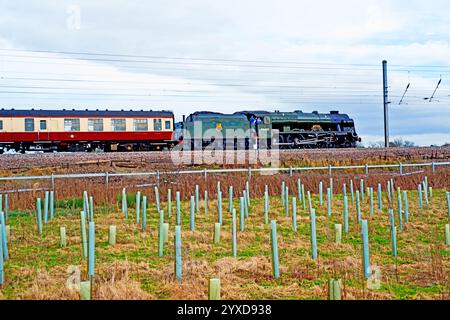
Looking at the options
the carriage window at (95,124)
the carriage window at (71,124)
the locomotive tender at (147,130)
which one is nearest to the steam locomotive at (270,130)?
the locomotive tender at (147,130)

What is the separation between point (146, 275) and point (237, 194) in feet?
29.6

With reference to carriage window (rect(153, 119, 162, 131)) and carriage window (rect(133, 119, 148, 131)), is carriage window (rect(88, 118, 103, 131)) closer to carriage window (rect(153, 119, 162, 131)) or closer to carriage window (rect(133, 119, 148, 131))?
carriage window (rect(133, 119, 148, 131))

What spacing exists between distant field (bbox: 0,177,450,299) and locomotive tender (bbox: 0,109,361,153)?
17.7 m

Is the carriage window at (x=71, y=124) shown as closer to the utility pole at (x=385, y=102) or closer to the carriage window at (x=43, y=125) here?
the carriage window at (x=43, y=125)

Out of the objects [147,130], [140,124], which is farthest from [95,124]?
[147,130]

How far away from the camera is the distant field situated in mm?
5430

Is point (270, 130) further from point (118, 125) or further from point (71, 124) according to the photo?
point (71, 124)

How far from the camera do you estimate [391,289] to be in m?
5.58

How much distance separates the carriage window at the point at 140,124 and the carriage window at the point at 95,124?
1.95 meters

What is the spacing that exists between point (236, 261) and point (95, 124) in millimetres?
23516

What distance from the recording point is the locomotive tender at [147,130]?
2788cm

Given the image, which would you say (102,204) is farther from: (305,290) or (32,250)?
(305,290)

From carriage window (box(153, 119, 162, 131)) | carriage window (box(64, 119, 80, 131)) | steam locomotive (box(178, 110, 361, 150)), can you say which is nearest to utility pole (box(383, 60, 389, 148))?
steam locomotive (box(178, 110, 361, 150))
